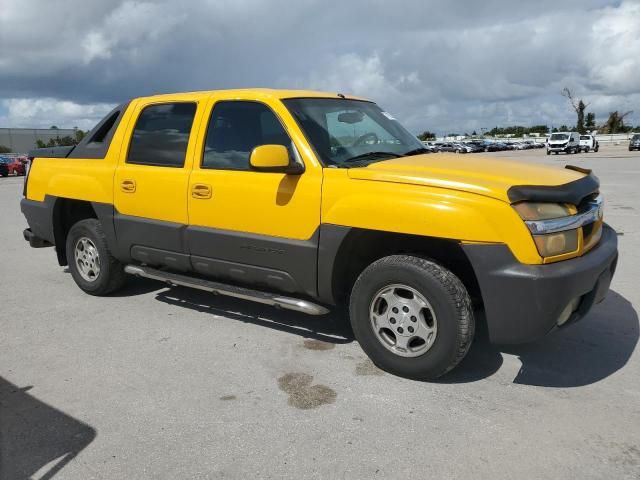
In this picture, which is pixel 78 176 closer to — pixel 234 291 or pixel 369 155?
pixel 234 291

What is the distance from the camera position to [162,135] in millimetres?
4742

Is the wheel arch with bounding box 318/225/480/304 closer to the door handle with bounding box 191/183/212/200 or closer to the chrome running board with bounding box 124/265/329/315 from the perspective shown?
the chrome running board with bounding box 124/265/329/315

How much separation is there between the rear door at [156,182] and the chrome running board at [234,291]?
108 mm

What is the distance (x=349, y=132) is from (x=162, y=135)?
1.64m

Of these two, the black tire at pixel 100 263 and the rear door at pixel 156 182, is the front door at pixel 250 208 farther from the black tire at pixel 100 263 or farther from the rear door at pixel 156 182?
the black tire at pixel 100 263

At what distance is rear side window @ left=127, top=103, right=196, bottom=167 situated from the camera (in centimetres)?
457

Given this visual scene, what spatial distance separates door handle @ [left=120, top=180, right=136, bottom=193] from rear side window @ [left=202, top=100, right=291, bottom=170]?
2.70 feet

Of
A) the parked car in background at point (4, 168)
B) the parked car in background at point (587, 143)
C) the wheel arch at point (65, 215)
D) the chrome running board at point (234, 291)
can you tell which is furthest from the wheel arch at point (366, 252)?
the parked car in background at point (587, 143)

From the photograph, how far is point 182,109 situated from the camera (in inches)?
183

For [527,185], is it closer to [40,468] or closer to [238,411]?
[238,411]

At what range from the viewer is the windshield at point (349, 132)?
12.9 ft

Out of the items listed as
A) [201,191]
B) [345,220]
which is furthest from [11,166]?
[345,220]

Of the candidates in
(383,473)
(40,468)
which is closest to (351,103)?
(383,473)

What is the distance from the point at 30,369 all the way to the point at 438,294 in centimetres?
281
